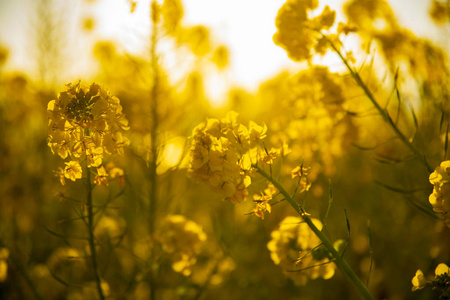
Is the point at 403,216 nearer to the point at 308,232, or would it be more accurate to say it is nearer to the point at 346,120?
the point at 346,120

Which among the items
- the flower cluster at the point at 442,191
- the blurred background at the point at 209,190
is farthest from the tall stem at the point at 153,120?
the flower cluster at the point at 442,191

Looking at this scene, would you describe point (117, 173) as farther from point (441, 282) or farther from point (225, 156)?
point (441, 282)

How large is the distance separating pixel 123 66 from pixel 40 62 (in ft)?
2.59

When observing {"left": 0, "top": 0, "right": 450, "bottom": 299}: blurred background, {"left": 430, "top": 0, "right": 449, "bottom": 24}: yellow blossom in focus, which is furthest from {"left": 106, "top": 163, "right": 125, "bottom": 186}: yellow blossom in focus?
{"left": 430, "top": 0, "right": 449, "bottom": 24}: yellow blossom in focus

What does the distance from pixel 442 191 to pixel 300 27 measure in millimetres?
799

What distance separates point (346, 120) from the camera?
2316 mm

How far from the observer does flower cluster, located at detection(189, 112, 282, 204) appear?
3.51ft

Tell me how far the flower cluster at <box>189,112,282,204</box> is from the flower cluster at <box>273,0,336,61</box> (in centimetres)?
49

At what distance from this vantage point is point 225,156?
3.53 feet

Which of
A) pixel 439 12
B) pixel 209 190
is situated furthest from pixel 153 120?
pixel 439 12

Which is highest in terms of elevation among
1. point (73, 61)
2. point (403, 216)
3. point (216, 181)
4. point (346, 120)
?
point (73, 61)

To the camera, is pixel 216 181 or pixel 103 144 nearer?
pixel 216 181

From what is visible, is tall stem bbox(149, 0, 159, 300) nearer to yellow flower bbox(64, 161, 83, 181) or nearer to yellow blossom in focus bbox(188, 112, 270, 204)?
yellow flower bbox(64, 161, 83, 181)

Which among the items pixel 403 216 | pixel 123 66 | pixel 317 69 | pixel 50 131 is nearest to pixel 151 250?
pixel 50 131
